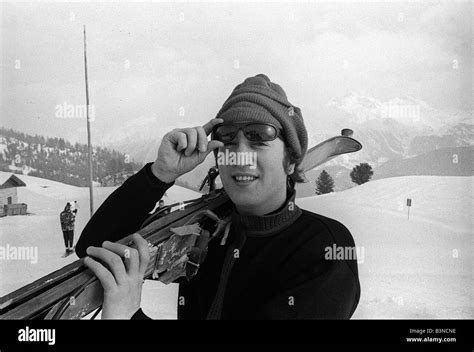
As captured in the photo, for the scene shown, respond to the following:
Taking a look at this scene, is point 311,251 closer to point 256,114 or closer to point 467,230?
point 256,114

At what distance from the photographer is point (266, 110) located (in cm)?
128

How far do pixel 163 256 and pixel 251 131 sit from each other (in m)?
0.40

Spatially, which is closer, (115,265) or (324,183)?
(115,265)

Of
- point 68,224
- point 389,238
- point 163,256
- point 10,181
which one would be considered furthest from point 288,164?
point 10,181

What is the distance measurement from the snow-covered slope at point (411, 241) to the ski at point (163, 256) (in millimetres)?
253

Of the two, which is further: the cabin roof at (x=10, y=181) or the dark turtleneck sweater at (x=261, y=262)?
the cabin roof at (x=10, y=181)

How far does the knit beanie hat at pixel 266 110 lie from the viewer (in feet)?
4.19

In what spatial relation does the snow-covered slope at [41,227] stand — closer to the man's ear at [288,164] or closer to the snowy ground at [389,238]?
the snowy ground at [389,238]

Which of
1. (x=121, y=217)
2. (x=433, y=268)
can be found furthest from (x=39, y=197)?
(x=433, y=268)

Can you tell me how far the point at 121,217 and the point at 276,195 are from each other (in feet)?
1.43

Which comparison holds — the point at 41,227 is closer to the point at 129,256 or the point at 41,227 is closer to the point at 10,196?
the point at 10,196

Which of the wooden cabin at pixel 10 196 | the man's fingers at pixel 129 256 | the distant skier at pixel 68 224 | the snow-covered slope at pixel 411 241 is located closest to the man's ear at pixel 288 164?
the snow-covered slope at pixel 411 241

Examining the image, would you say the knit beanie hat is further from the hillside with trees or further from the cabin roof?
the cabin roof

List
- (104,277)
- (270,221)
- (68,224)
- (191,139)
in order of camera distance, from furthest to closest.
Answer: (68,224)
(270,221)
(191,139)
(104,277)
